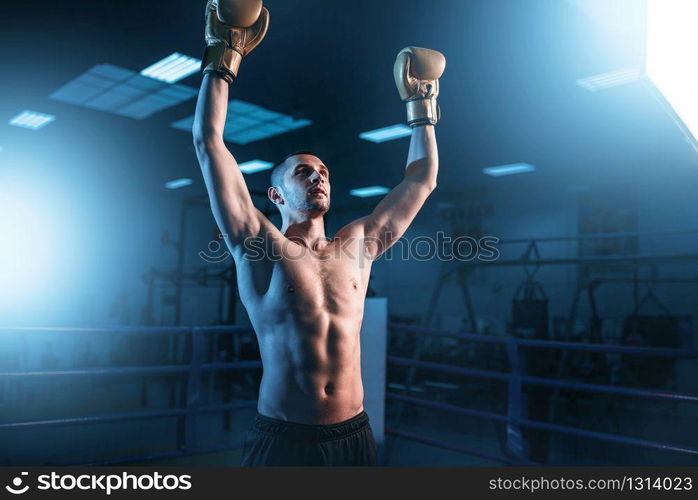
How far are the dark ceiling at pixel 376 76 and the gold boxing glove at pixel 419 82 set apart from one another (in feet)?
6.95

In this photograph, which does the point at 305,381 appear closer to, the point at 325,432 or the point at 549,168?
the point at 325,432

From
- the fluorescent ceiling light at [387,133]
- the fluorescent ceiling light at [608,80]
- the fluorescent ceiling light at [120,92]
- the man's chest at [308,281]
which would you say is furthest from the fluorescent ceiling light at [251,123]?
the man's chest at [308,281]

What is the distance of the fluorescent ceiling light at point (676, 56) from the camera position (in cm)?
157

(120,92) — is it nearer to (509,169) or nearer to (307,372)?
(307,372)

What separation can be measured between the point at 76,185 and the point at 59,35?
24.2 ft

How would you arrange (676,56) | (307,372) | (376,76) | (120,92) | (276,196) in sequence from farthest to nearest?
(120,92)
(376,76)
(276,196)
(307,372)
(676,56)

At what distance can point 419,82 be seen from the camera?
7.64 feet

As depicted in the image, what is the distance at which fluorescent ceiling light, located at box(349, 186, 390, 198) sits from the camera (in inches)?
484

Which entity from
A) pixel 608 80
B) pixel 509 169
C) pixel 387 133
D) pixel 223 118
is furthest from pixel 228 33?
pixel 509 169

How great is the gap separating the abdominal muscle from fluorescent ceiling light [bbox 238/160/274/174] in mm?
8599

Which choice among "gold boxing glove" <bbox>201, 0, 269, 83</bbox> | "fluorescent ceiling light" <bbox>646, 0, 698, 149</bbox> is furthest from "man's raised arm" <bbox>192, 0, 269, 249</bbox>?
"fluorescent ceiling light" <bbox>646, 0, 698, 149</bbox>

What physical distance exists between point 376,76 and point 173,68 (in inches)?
93.0

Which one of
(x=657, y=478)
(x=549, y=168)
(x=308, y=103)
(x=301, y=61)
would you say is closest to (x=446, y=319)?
(x=549, y=168)

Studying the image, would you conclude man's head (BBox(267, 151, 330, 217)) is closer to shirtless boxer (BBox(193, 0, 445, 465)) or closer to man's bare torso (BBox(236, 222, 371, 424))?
shirtless boxer (BBox(193, 0, 445, 465))
